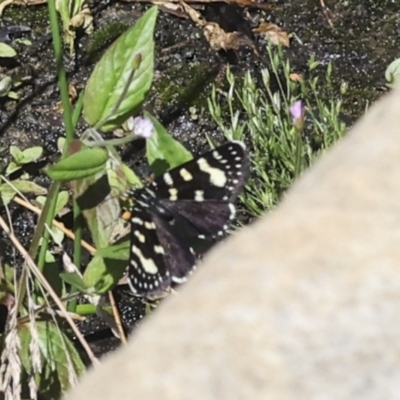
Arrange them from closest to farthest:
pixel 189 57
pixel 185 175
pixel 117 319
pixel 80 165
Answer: pixel 80 165 → pixel 185 175 → pixel 117 319 → pixel 189 57

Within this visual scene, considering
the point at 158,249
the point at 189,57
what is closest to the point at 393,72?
the point at 189,57

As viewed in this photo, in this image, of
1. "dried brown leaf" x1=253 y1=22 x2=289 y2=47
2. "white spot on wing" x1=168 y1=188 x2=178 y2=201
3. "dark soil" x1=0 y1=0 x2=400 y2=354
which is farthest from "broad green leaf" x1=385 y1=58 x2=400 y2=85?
"white spot on wing" x1=168 y1=188 x2=178 y2=201

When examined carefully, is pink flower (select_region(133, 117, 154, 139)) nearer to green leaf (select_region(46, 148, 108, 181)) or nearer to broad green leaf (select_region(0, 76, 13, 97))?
green leaf (select_region(46, 148, 108, 181))

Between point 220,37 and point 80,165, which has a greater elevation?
point 80,165

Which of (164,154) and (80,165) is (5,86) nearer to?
(164,154)

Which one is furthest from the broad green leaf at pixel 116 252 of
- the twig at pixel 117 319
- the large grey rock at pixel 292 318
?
the large grey rock at pixel 292 318

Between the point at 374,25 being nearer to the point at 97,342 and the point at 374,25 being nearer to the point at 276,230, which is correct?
the point at 97,342
